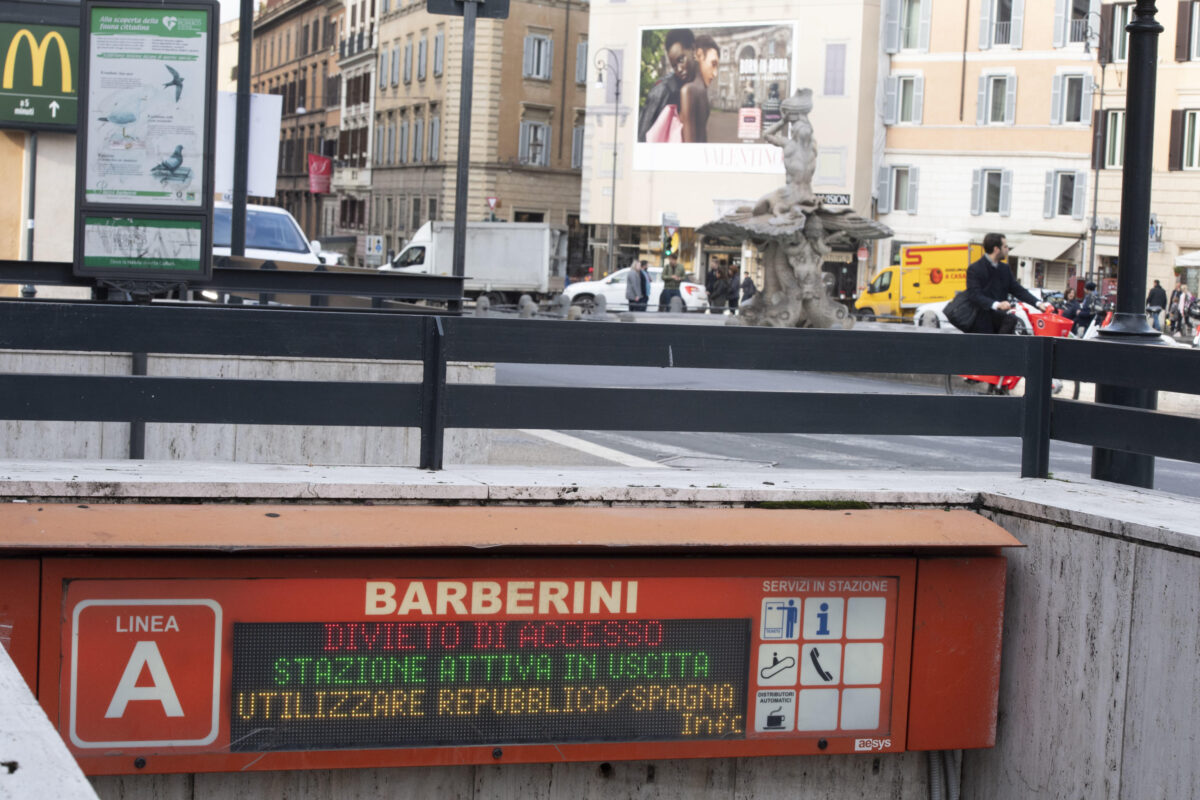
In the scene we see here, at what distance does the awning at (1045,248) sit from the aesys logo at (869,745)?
50909 mm

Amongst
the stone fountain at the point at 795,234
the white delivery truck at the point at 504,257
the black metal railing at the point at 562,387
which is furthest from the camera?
the white delivery truck at the point at 504,257

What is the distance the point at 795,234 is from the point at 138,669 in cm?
2289

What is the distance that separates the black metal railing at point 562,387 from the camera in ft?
17.7

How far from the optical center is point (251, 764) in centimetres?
498

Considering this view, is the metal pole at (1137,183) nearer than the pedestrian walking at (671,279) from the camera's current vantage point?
Yes

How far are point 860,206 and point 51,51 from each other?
162ft

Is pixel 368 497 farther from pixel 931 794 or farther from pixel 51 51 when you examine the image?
pixel 51 51

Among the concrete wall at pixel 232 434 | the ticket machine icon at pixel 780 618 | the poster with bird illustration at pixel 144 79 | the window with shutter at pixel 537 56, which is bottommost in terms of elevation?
the ticket machine icon at pixel 780 618

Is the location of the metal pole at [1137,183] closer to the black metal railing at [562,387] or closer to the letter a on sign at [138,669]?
the black metal railing at [562,387]

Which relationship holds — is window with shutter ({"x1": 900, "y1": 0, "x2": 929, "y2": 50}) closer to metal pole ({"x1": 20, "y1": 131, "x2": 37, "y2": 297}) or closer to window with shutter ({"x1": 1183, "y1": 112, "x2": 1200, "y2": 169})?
window with shutter ({"x1": 1183, "y1": 112, "x2": 1200, "y2": 169})

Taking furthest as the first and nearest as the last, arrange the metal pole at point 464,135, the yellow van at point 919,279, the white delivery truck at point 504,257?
the white delivery truck at point 504,257
the yellow van at point 919,279
the metal pole at point 464,135

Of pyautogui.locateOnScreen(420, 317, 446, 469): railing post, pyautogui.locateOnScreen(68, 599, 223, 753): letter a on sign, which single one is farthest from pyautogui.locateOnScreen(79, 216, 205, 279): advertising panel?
pyautogui.locateOnScreen(68, 599, 223, 753): letter a on sign

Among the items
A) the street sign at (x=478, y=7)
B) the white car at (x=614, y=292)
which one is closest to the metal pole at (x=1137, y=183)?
the street sign at (x=478, y=7)

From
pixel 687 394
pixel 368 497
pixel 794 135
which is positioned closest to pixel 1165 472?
pixel 687 394
